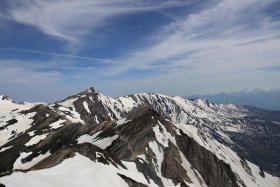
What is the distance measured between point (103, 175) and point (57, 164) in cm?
755

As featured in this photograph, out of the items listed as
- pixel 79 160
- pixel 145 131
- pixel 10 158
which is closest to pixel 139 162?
pixel 145 131

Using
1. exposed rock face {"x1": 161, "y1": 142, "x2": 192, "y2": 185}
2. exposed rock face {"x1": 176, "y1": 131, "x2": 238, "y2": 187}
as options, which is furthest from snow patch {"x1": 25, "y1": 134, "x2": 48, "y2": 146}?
exposed rock face {"x1": 161, "y1": 142, "x2": 192, "y2": 185}

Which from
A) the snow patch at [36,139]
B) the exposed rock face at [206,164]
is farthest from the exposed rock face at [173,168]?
Answer: the snow patch at [36,139]

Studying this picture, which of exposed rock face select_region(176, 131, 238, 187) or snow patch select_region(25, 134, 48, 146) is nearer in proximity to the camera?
exposed rock face select_region(176, 131, 238, 187)

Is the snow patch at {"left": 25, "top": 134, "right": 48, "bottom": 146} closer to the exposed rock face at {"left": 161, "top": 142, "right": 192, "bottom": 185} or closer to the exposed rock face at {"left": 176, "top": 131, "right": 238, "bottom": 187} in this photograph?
the exposed rock face at {"left": 176, "top": 131, "right": 238, "bottom": 187}

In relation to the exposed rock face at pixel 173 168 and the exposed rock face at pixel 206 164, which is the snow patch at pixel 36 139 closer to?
the exposed rock face at pixel 206 164

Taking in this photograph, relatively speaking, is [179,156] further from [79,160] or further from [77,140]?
[79,160]

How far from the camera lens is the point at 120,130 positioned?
14262 centimetres

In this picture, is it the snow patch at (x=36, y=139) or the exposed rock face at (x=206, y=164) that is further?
the snow patch at (x=36, y=139)

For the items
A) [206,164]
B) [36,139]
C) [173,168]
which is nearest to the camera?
[173,168]

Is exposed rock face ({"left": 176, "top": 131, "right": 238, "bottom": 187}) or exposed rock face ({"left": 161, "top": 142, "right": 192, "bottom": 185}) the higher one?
exposed rock face ({"left": 161, "top": 142, "right": 192, "bottom": 185})

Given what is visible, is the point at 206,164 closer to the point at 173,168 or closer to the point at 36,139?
the point at 173,168

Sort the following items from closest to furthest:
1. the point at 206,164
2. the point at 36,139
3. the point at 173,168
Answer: the point at 173,168 → the point at 206,164 → the point at 36,139

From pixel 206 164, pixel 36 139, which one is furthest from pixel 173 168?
pixel 36 139
